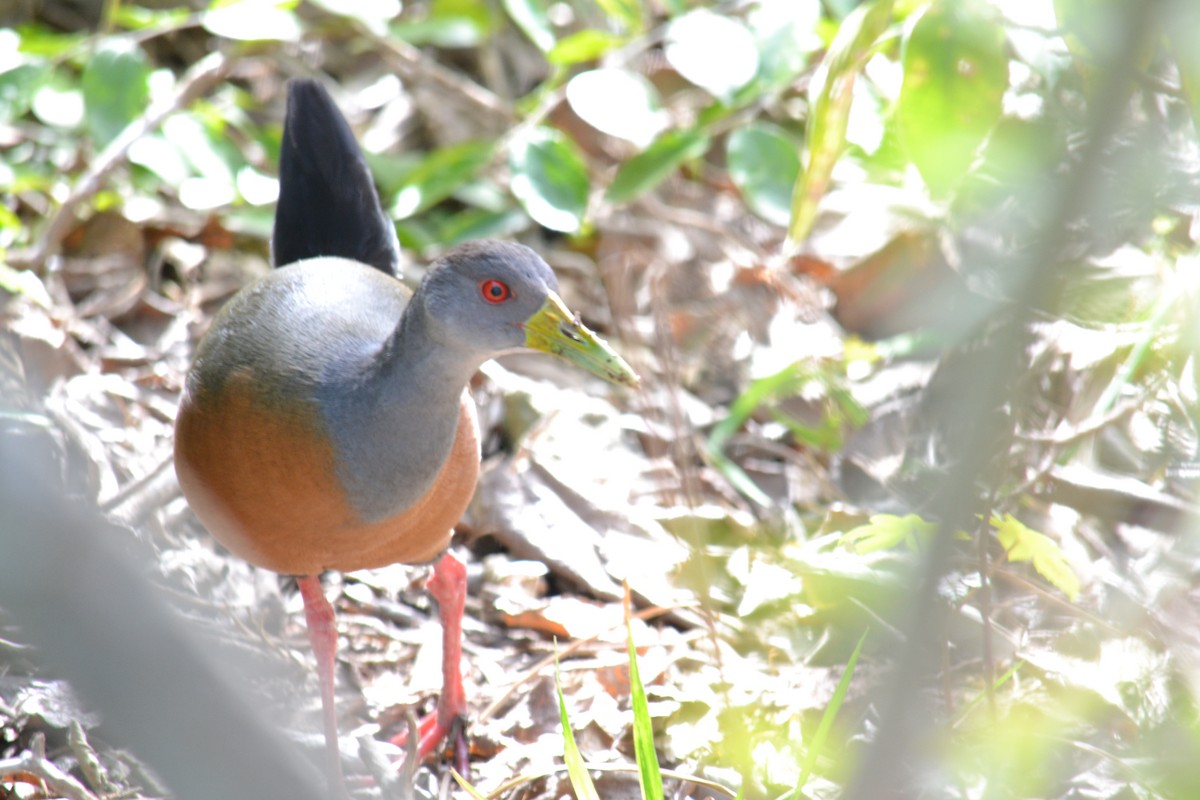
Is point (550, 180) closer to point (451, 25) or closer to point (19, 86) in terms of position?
point (451, 25)

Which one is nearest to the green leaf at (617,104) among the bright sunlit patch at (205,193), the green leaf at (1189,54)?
the bright sunlit patch at (205,193)

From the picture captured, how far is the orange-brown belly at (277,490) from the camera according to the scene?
121 inches

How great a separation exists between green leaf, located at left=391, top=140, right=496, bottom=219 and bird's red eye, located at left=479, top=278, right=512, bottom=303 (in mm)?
2107

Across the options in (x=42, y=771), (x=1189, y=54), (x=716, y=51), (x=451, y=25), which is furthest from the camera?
(x=451, y=25)

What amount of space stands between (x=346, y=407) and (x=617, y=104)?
2333 millimetres

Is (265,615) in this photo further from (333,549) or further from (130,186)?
(130,186)

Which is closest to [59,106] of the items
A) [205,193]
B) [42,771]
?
[205,193]

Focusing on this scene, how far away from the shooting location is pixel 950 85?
127 inches

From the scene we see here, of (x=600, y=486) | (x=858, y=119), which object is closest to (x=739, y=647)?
(x=600, y=486)

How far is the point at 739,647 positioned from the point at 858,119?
2150 mm

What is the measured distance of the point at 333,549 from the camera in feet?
10.5

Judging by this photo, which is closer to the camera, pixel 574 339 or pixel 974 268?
pixel 574 339

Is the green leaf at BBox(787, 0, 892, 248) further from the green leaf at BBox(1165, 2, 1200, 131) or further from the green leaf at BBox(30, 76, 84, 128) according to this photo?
the green leaf at BBox(30, 76, 84, 128)

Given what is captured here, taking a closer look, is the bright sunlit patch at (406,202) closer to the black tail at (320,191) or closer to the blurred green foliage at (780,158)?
the blurred green foliage at (780,158)
